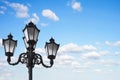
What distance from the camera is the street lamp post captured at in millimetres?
9000

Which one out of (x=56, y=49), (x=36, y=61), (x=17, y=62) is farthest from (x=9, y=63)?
(x=56, y=49)

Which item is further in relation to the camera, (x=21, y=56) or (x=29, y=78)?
(x=21, y=56)

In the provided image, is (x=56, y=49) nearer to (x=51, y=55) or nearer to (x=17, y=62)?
(x=51, y=55)

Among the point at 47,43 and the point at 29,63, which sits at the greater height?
the point at 47,43

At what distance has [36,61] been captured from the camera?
30.5 ft

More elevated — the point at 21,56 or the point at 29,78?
the point at 21,56

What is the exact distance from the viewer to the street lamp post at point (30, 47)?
29.5 feet

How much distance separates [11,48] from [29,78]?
1.21 m

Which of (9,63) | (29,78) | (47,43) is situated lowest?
(29,78)

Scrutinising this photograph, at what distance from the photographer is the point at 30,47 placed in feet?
30.0

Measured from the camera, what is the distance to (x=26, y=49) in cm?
931

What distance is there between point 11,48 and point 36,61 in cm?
97

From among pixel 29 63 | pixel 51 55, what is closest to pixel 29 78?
pixel 29 63

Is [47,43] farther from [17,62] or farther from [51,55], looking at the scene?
[17,62]
